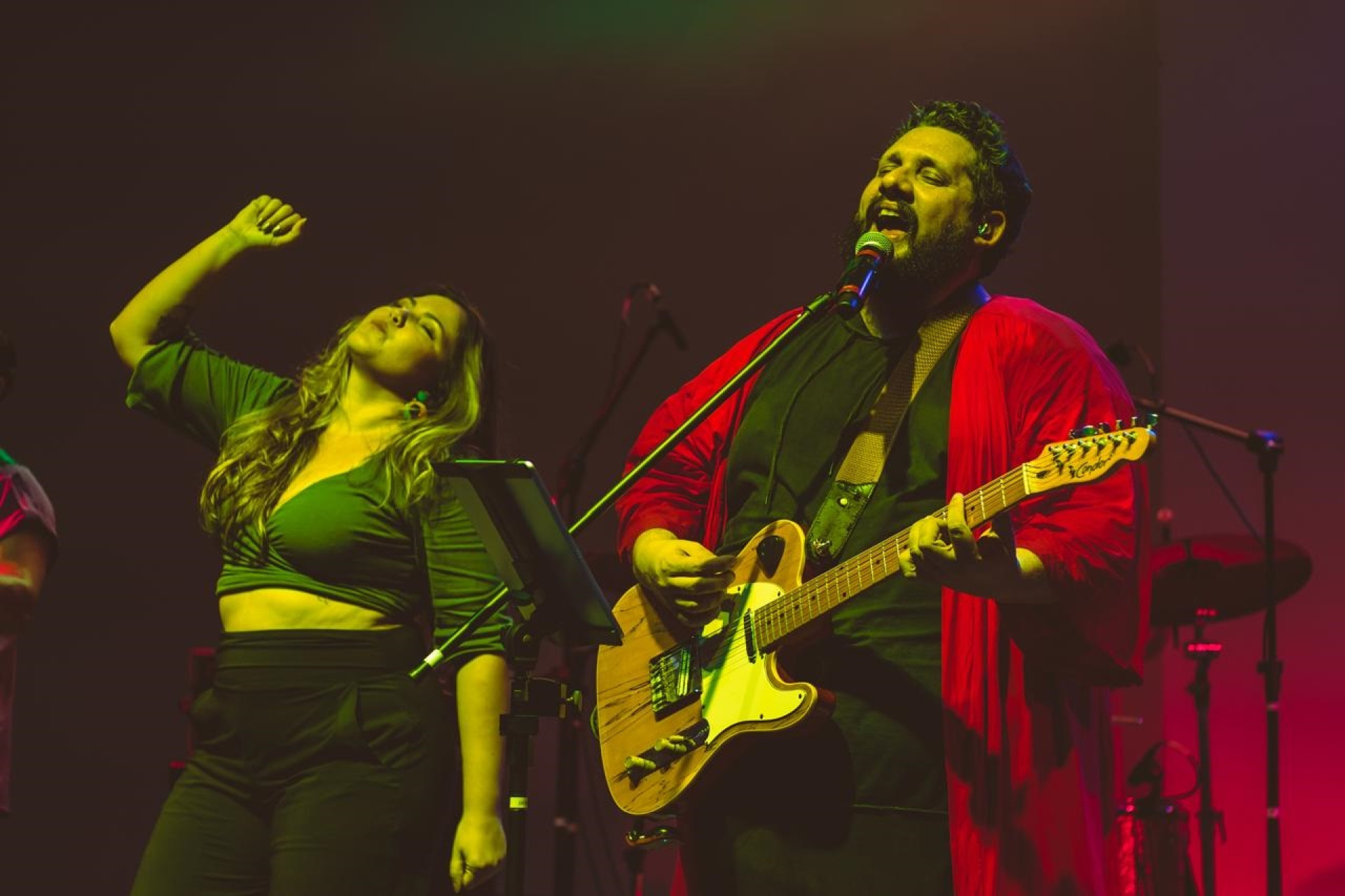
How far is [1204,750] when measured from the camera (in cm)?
518

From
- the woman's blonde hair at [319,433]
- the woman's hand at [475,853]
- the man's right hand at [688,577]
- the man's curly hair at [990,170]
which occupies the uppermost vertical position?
the man's curly hair at [990,170]

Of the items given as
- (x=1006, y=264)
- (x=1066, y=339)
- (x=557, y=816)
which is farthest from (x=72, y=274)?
(x=1066, y=339)

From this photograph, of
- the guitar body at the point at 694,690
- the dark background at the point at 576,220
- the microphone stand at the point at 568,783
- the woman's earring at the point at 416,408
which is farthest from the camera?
the dark background at the point at 576,220

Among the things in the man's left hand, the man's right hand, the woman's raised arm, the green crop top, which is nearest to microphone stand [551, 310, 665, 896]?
the woman's raised arm

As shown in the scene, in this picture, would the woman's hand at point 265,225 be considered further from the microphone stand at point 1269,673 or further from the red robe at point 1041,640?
the microphone stand at point 1269,673

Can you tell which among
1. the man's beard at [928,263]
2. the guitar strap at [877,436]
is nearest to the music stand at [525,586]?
the guitar strap at [877,436]

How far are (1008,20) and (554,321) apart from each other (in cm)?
234

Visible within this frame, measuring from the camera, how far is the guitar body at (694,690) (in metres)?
2.26

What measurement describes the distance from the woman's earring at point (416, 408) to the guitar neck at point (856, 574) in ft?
3.69

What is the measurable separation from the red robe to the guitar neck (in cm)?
10

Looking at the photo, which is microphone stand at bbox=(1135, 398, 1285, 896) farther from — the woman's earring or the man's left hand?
the man's left hand

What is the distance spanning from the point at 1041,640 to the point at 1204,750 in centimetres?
343

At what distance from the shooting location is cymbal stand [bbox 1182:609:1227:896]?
4992 millimetres

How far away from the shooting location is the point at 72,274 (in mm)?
5723
